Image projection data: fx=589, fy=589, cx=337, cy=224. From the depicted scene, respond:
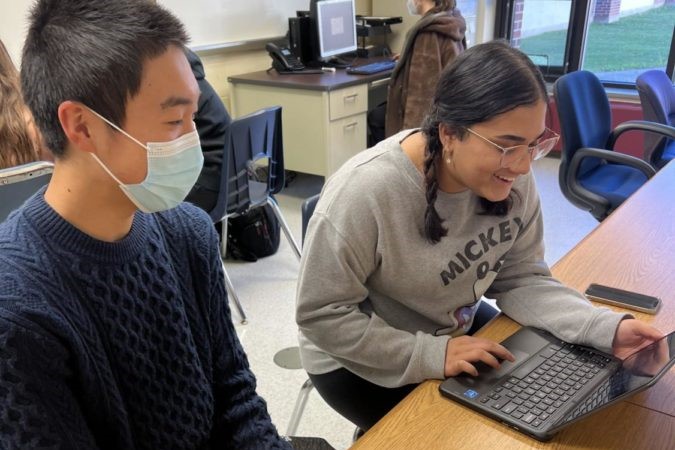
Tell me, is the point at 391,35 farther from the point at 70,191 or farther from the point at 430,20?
the point at 70,191

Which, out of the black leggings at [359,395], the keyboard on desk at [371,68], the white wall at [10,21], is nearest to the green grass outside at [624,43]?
the keyboard on desk at [371,68]

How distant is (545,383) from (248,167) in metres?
1.76

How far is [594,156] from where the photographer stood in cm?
243

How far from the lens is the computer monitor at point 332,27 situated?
369 centimetres

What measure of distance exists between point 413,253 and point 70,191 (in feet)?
2.02

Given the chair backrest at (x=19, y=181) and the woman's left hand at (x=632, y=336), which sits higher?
the chair backrest at (x=19, y=181)

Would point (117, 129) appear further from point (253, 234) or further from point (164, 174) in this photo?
point (253, 234)

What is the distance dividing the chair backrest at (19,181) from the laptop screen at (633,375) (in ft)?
3.83

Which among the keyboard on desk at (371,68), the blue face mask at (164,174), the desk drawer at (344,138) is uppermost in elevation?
the blue face mask at (164,174)

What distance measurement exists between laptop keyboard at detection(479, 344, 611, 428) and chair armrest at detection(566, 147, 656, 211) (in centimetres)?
157

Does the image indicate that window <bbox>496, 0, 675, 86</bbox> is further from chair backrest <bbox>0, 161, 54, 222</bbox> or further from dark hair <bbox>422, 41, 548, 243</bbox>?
chair backrest <bbox>0, 161, 54, 222</bbox>

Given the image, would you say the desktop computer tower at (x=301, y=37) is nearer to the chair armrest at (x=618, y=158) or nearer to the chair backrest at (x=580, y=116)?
the chair backrest at (x=580, y=116)

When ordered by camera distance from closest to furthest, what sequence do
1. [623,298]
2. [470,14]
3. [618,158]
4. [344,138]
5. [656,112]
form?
[623,298] → [618,158] → [656,112] → [344,138] → [470,14]

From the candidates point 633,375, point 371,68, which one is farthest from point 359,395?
point 371,68
